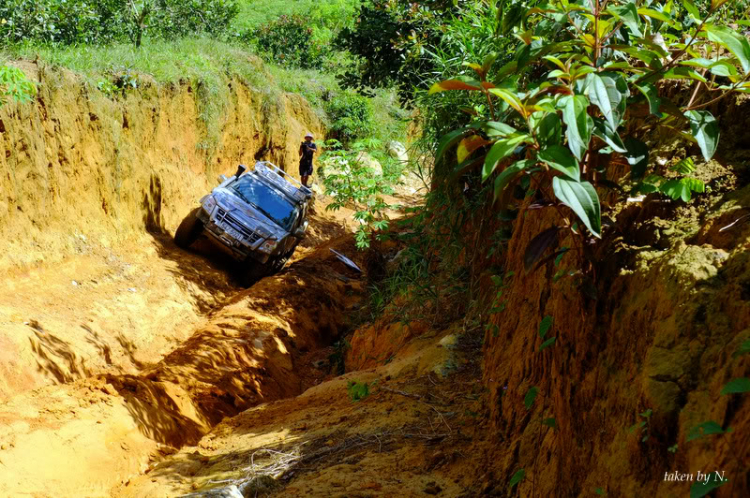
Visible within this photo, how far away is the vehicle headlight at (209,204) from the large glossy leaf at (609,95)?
33.0ft

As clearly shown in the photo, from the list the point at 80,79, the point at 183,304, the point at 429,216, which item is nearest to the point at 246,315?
the point at 183,304

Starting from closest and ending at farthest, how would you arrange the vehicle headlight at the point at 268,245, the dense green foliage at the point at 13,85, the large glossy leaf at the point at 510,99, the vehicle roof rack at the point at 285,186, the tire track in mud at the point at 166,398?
the large glossy leaf at the point at 510,99 → the tire track in mud at the point at 166,398 → the dense green foliage at the point at 13,85 → the vehicle headlight at the point at 268,245 → the vehicle roof rack at the point at 285,186

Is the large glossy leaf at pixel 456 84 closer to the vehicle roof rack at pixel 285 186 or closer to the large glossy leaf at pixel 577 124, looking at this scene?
the large glossy leaf at pixel 577 124

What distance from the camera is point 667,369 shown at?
88.7 inches

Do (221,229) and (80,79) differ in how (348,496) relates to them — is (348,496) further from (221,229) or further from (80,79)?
(80,79)

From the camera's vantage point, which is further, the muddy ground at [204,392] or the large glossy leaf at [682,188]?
the muddy ground at [204,392]

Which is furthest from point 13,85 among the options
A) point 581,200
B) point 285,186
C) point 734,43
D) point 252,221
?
point 734,43

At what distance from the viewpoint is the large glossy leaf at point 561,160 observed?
2.15 metres

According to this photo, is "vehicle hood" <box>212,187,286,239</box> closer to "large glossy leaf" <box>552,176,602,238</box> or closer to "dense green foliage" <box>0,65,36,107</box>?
"dense green foliage" <box>0,65,36,107</box>

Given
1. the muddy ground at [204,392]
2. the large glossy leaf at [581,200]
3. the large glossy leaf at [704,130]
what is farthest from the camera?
the muddy ground at [204,392]

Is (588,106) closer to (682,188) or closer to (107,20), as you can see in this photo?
(682,188)

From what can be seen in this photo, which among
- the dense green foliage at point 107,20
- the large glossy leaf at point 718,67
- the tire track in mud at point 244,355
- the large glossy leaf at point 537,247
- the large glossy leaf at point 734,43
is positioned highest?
the dense green foliage at point 107,20

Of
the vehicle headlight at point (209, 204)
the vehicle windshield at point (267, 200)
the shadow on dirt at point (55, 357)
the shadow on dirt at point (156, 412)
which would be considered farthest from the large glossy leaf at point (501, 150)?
the vehicle windshield at point (267, 200)

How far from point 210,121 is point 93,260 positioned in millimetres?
5945
